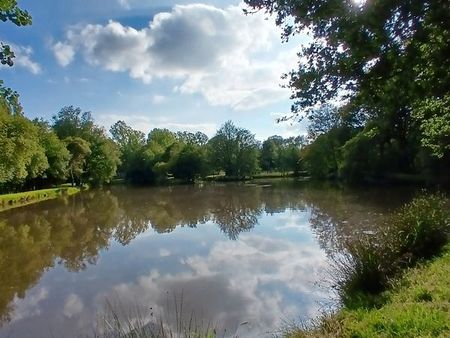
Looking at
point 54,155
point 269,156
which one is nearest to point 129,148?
point 269,156

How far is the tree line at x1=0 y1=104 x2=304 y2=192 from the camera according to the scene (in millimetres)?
46750

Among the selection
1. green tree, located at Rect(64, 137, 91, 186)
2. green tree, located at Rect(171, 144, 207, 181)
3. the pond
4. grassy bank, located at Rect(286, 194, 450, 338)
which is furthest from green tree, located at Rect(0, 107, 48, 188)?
grassy bank, located at Rect(286, 194, 450, 338)

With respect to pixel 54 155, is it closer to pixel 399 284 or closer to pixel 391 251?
pixel 391 251

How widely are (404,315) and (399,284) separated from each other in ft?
5.19

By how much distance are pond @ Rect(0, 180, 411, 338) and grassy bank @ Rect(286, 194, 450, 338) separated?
3.56 ft

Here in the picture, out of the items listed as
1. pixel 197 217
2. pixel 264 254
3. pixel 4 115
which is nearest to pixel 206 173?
pixel 4 115

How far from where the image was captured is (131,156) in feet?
241

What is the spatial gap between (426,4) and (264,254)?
831 cm

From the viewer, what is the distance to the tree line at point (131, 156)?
153ft

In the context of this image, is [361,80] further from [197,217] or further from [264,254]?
[197,217]

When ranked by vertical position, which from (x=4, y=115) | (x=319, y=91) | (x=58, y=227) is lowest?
(x=58, y=227)

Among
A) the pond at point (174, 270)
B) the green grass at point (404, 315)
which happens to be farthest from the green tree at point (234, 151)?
the green grass at point (404, 315)

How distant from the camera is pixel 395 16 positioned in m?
6.10

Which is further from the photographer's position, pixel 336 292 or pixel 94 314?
pixel 94 314
